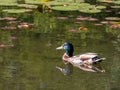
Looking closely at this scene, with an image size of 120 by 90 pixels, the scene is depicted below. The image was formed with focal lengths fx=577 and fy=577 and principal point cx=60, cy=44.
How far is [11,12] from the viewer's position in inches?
640

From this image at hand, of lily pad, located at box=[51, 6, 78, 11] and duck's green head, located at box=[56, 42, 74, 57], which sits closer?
duck's green head, located at box=[56, 42, 74, 57]

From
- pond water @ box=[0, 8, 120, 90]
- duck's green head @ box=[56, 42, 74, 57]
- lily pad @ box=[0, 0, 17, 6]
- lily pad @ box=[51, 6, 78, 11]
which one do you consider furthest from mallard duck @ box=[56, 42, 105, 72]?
lily pad @ box=[0, 0, 17, 6]

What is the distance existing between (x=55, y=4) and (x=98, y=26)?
8.88 feet

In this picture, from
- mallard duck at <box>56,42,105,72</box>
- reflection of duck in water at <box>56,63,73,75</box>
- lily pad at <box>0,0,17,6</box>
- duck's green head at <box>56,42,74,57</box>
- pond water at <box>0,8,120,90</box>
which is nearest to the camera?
pond water at <box>0,8,120,90</box>

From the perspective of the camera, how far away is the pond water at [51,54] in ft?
34.1

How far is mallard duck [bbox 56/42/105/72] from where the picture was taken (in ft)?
39.0

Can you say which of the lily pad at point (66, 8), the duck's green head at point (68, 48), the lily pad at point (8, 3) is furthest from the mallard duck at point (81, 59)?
the lily pad at point (8, 3)

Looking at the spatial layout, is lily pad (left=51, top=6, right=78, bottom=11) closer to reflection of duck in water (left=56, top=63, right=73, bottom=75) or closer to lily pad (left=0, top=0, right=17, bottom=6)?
lily pad (left=0, top=0, right=17, bottom=6)

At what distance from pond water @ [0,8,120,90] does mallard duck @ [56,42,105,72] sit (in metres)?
0.17

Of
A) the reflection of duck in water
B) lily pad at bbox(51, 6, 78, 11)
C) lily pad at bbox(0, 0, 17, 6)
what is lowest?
the reflection of duck in water

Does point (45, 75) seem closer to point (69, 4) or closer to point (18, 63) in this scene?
point (18, 63)

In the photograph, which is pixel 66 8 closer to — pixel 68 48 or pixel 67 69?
pixel 68 48

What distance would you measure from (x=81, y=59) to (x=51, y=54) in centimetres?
67

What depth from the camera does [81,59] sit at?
12156 millimetres
